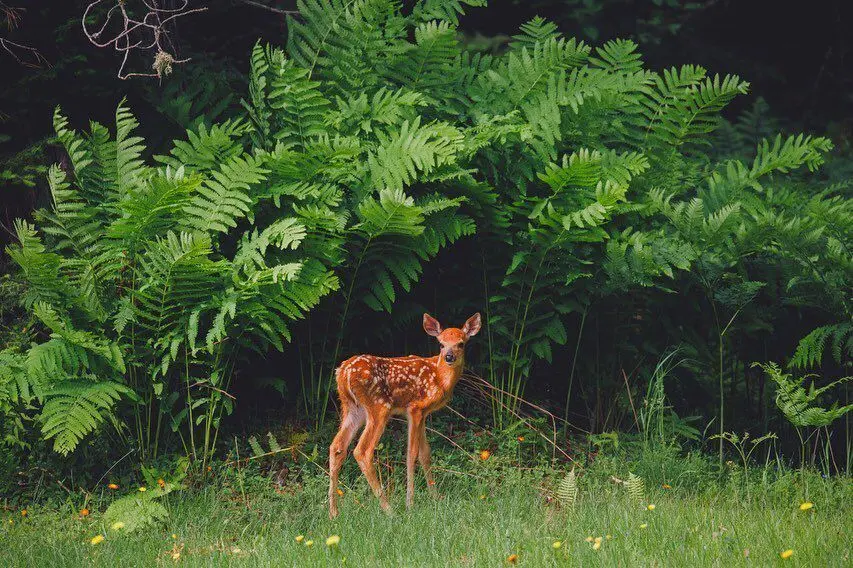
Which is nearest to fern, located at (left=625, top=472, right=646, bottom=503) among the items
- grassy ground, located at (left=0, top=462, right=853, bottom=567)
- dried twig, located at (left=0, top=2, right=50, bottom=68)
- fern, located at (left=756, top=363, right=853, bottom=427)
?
grassy ground, located at (left=0, top=462, right=853, bottom=567)

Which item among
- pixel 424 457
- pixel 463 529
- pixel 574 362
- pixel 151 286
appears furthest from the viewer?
pixel 574 362

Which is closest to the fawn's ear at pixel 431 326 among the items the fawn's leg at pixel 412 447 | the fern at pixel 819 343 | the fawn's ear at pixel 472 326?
the fawn's ear at pixel 472 326

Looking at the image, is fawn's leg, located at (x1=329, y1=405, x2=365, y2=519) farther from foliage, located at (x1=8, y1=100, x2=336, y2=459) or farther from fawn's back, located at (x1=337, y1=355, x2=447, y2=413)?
foliage, located at (x1=8, y1=100, x2=336, y2=459)

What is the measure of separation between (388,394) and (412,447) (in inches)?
13.9

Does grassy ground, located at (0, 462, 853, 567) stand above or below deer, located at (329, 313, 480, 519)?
below

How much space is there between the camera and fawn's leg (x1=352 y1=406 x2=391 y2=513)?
5594 millimetres

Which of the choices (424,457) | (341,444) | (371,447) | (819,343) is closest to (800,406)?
(819,343)

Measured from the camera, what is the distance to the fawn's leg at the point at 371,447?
18.4ft

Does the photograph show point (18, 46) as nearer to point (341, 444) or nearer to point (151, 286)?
point (151, 286)

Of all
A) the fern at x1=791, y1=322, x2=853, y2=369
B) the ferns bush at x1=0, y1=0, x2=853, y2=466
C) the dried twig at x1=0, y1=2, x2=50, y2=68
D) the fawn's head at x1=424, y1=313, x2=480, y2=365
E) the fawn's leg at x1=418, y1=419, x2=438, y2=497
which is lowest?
the fawn's leg at x1=418, y1=419, x2=438, y2=497

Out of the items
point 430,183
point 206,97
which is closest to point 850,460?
point 430,183

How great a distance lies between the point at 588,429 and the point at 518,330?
3.07 ft

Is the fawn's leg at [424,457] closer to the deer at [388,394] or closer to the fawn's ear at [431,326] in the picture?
the deer at [388,394]

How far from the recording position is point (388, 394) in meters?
5.68
